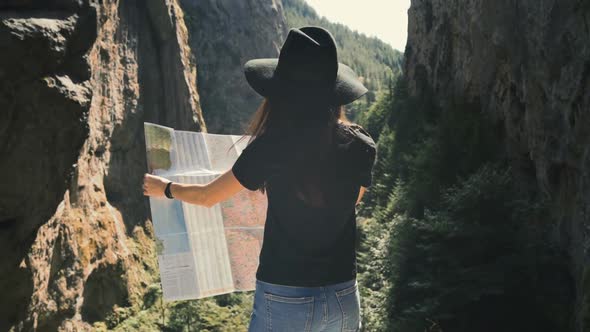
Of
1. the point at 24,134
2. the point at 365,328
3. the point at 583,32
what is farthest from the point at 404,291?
the point at 24,134

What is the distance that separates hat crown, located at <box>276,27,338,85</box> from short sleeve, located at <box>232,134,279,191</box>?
0.28 m

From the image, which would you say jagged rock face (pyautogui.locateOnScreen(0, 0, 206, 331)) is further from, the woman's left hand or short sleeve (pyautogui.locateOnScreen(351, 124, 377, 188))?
short sleeve (pyautogui.locateOnScreen(351, 124, 377, 188))

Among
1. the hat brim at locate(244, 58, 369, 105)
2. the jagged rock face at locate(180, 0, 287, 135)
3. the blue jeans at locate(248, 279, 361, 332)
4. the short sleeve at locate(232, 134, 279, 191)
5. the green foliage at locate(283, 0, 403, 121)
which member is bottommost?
the blue jeans at locate(248, 279, 361, 332)

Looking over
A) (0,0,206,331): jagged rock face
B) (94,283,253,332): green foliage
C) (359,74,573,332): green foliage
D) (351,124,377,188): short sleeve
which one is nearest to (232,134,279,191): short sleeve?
(351,124,377,188): short sleeve

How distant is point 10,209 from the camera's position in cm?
435

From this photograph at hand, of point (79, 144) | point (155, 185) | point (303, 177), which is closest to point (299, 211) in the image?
point (303, 177)

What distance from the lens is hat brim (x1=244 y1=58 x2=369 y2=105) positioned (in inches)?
97.7

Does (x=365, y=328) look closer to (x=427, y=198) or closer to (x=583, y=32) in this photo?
(x=427, y=198)

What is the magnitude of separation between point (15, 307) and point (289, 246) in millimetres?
3544

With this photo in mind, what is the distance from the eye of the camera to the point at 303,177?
7.84ft

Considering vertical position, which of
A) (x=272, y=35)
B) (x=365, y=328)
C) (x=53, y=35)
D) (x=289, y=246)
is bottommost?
(x=365, y=328)

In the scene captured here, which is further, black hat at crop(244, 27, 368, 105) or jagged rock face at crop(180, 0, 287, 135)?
jagged rock face at crop(180, 0, 287, 135)

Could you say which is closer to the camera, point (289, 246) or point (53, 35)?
point (289, 246)

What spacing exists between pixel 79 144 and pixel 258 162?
2.80m
